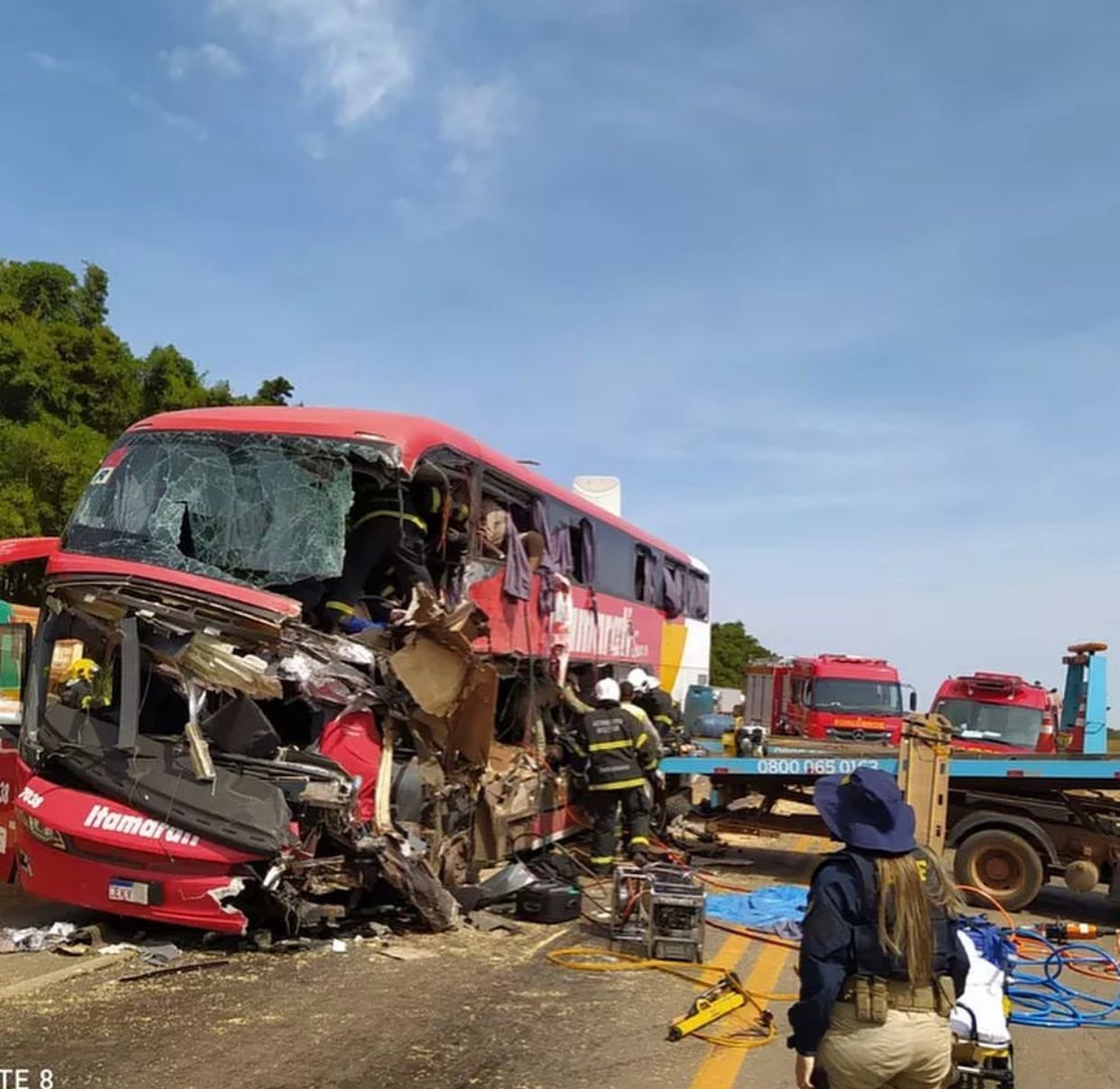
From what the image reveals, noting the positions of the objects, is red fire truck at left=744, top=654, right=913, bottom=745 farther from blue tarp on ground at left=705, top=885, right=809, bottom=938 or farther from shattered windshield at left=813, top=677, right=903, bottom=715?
blue tarp on ground at left=705, top=885, right=809, bottom=938

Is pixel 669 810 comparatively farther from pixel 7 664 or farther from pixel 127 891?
pixel 7 664

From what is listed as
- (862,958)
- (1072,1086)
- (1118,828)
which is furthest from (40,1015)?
(1118,828)

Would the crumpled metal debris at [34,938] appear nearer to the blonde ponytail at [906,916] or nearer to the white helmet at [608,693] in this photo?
the white helmet at [608,693]

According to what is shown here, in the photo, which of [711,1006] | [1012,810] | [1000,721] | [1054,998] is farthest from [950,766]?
[1000,721]

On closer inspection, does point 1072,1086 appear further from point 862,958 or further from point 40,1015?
point 40,1015

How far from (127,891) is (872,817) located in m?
4.93

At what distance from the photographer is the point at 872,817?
3.15 metres

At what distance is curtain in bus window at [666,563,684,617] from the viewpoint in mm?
16406

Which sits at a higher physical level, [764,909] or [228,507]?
[228,507]

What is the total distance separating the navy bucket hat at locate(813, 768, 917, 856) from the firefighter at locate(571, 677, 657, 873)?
6507 mm

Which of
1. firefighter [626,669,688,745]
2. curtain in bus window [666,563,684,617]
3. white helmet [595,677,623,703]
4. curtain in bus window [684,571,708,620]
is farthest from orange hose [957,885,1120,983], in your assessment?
curtain in bus window [684,571,708,620]

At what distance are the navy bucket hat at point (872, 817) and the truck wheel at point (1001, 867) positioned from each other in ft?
23.4

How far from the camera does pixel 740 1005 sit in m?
6.05

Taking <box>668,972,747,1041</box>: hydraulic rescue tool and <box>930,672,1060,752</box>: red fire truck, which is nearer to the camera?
<box>668,972,747,1041</box>: hydraulic rescue tool
